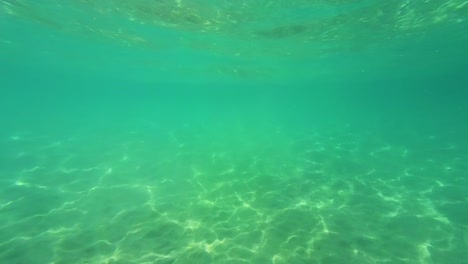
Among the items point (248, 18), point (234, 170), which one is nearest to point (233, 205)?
point (234, 170)

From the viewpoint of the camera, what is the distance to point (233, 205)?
11359 millimetres

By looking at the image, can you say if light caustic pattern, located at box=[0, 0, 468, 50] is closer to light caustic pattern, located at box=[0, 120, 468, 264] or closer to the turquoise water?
the turquoise water

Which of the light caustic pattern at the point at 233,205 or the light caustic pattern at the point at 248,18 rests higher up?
the light caustic pattern at the point at 248,18

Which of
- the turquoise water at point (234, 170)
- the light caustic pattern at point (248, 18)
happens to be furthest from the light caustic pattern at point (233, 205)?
the light caustic pattern at point (248, 18)

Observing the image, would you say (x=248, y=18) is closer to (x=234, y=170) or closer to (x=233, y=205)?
(x=234, y=170)

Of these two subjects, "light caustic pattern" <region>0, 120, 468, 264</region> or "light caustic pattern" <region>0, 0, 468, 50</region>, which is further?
"light caustic pattern" <region>0, 0, 468, 50</region>

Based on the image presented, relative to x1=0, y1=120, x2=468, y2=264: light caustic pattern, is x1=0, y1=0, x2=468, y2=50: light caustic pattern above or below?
above

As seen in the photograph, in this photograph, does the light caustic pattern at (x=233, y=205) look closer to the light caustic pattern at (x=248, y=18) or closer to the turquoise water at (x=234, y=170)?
the turquoise water at (x=234, y=170)

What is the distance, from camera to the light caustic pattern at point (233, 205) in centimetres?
845

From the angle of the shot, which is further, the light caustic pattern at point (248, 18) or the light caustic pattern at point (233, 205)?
the light caustic pattern at point (248, 18)

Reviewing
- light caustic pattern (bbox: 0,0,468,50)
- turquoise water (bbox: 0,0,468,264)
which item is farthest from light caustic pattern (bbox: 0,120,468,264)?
light caustic pattern (bbox: 0,0,468,50)

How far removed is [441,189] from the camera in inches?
482

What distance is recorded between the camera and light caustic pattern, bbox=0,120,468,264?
845 cm

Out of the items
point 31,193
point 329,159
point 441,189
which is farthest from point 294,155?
point 31,193
